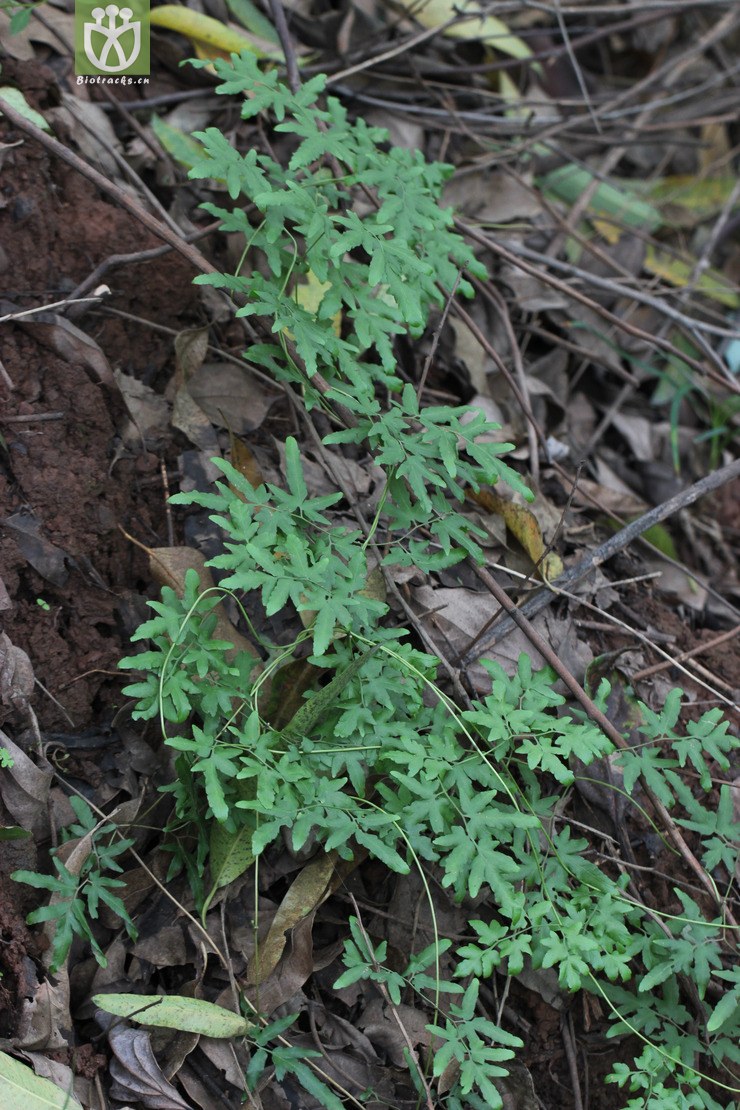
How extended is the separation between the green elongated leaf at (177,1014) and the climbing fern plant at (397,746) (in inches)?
3.1

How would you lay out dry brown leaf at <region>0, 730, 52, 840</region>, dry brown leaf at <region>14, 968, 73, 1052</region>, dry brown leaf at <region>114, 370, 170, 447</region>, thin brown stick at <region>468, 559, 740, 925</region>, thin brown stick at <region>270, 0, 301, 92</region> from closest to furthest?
1. dry brown leaf at <region>14, 968, 73, 1052</region>
2. dry brown leaf at <region>0, 730, 52, 840</region>
3. thin brown stick at <region>468, 559, 740, 925</region>
4. dry brown leaf at <region>114, 370, 170, 447</region>
5. thin brown stick at <region>270, 0, 301, 92</region>

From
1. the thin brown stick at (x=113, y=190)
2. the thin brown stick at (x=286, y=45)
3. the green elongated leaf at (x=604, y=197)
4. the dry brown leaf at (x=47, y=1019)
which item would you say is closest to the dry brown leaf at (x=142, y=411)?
the thin brown stick at (x=113, y=190)

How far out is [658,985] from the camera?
2129mm

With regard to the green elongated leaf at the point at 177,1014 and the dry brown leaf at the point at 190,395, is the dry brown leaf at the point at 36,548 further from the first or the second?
the green elongated leaf at the point at 177,1014

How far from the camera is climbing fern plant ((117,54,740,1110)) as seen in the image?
1.87 meters

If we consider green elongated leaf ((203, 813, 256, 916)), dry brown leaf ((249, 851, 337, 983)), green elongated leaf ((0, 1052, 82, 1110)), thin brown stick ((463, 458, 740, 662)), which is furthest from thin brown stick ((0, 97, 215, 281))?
green elongated leaf ((0, 1052, 82, 1110))

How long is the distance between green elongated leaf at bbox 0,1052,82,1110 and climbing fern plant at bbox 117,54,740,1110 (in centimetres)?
35

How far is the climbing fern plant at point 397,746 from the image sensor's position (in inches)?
73.5

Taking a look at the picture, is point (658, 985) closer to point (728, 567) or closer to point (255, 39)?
point (728, 567)

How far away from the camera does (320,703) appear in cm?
200

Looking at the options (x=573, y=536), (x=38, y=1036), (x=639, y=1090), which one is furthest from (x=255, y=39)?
(x=639, y=1090)

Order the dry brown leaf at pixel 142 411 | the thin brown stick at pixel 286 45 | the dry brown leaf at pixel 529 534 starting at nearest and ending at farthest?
the dry brown leaf at pixel 142 411 < the dry brown leaf at pixel 529 534 < the thin brown stick at pixel 286 45

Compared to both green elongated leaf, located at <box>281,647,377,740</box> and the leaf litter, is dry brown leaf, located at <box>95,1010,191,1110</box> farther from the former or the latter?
green elongated leaf, located at <box>281,647,377,740</box>

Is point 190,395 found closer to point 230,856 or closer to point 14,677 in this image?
point 14,677
